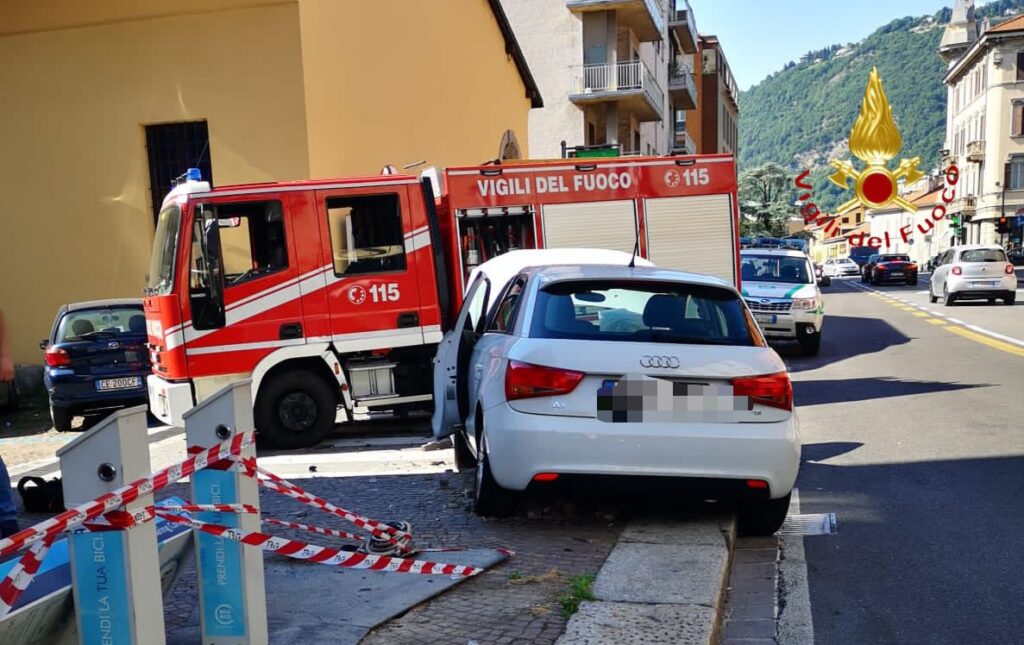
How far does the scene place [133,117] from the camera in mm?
13273

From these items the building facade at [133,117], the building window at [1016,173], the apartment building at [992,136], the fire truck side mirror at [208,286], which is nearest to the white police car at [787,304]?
the building facade at [133,117]

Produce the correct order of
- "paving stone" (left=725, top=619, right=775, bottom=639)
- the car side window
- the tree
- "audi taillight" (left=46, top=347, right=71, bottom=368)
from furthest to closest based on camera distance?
the tree → "audi taillight" (left=46, top=347, right=71, bottom=368) → the car side window → "paving stone" (left=725, top=619, right=775, bottom=639)

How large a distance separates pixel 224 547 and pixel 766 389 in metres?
3.04

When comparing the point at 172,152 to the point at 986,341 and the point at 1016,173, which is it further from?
the point at 1016,173

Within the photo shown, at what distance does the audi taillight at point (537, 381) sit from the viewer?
15.7 ft

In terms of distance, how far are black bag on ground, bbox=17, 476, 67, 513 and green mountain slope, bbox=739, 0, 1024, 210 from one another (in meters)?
107

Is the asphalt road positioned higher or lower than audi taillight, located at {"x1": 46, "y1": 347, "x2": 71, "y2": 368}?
lower

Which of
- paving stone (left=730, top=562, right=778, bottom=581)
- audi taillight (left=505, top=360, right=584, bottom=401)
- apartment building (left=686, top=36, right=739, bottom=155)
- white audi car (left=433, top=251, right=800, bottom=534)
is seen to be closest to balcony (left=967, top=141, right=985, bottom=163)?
apartment building (left=686, top=36, right=739, bottom=155)

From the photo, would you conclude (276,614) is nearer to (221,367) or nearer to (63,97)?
A: (221,367)

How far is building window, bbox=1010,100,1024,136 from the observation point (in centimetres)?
6378

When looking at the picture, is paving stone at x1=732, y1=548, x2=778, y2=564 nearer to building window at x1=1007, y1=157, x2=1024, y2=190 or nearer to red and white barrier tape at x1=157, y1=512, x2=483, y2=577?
red and white barrier tape at x1=157, y1=512, x2=483, y2=577

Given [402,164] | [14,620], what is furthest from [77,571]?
[402,164]

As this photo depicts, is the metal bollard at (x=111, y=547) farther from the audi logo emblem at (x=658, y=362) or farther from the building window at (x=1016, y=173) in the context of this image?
the building window at (x=1016, y=173)

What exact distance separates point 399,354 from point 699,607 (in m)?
5.22
